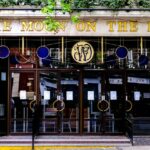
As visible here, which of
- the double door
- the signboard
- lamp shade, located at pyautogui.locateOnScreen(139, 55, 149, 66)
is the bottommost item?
the double door

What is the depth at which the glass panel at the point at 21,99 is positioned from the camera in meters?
18.2

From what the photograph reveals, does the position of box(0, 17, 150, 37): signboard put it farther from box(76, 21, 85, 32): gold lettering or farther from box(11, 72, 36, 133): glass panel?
box(11, 72, 36, 133): glass panel

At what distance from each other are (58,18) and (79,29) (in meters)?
0.82

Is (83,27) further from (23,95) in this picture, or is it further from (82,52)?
(23,95)

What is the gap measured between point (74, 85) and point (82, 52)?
132 centimetres

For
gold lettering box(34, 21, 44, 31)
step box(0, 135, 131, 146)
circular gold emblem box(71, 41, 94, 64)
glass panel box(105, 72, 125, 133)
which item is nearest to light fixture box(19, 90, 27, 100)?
step box(0, 135, 131, 146)

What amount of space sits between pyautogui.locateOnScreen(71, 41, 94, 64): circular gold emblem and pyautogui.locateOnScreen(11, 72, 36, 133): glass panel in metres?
1.79

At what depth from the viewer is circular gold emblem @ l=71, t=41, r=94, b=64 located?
58.4 ft

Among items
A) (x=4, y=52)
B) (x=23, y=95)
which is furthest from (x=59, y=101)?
(x=4, y=52)

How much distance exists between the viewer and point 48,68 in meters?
18.3

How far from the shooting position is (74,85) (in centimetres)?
1839

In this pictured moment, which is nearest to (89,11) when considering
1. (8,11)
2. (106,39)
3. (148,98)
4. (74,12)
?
(74,12)

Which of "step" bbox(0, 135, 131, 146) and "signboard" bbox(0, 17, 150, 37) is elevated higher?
"signboard" bbox(0, 17, 150, 37)

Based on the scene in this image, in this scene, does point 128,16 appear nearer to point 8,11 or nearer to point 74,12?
point 74,12
